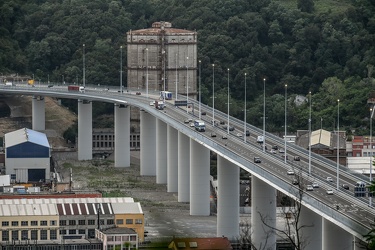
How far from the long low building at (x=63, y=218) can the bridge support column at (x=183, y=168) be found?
41.2 feet

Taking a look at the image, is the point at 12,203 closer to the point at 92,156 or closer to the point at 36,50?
the point at 92,156

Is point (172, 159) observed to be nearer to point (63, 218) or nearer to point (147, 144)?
point (147, 144)

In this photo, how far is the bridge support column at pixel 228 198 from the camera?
9412 cm

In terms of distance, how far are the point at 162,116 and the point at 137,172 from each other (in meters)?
10.1

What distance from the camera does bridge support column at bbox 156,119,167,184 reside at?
116 m

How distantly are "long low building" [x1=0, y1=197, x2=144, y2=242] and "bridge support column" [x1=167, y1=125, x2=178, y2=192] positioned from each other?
16800mm

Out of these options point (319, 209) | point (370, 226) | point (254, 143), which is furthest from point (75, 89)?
point (370, 226)

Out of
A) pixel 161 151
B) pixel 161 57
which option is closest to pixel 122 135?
pixel 161 151

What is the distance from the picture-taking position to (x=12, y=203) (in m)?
94.1

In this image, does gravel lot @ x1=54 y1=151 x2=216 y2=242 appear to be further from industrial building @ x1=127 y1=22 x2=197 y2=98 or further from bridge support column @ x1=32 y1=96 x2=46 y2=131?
industrial building @ x1=127 y1=22 x2=197 y2=98

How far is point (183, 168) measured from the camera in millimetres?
108000

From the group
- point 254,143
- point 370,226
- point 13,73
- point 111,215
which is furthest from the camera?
point 13,73

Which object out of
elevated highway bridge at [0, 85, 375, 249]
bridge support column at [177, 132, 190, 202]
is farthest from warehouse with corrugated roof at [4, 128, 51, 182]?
bridge support column at [177, 132, 190, 202]

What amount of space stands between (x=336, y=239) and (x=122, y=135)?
49.1 meters
